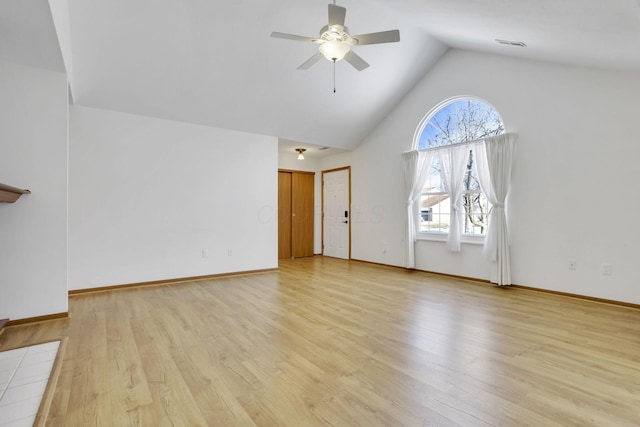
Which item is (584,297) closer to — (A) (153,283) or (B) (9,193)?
(A) (153,283)

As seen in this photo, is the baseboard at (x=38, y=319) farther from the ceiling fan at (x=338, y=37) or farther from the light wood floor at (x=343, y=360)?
the ceiling fan at (x=338, y=37)

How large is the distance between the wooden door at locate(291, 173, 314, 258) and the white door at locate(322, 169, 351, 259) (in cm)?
37

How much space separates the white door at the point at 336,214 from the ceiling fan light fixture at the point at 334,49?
13.8ft

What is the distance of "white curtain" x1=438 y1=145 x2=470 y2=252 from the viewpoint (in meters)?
4.98

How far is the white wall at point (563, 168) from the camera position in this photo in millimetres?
3518

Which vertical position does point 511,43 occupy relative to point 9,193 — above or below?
above

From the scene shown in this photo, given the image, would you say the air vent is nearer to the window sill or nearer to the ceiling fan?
the ceiling fan

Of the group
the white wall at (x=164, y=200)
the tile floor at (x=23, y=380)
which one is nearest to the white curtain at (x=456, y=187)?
the white wall at (x=164, y=200)

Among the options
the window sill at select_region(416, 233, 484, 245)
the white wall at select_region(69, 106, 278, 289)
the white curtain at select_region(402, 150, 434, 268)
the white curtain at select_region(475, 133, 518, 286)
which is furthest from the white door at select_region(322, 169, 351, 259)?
the white curtain at select_region(475, 133, 518, 286)

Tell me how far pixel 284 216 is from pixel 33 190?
4.82m

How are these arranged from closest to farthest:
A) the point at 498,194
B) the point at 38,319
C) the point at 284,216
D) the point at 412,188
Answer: the point at 38,319 → the point at 498,194 → the point at 412,188 → the point at 284,216

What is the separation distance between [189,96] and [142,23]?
114cm

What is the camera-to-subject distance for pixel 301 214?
7.69 m

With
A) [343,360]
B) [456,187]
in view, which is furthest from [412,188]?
[343,360]
